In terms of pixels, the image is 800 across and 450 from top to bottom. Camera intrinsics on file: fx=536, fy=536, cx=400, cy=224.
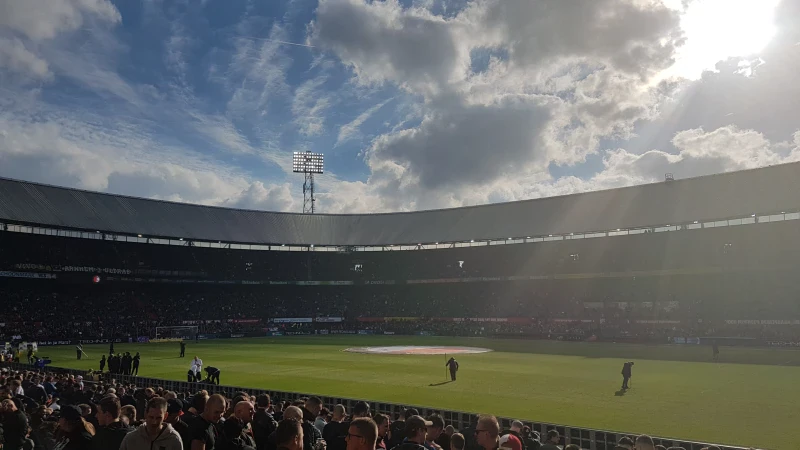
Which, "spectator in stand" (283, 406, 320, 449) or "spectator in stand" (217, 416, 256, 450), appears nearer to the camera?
"spectator in stand" (217, 416, 256, 450)

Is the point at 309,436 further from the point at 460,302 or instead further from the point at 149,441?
the point at 460,302

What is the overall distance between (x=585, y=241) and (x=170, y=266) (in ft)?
200

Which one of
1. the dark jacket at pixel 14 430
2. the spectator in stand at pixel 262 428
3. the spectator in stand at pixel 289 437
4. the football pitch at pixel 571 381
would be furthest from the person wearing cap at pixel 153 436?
the football pitch at pixel 571 381

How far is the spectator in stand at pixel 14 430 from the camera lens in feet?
32.0

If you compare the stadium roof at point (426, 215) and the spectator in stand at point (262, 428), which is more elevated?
the stadium roof at point (426, 215)

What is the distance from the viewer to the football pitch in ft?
64.4

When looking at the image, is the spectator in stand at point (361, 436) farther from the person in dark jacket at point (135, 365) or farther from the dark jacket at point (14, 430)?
the person in dark jacket at point (135, 365)

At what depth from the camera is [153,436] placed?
640 centimetres

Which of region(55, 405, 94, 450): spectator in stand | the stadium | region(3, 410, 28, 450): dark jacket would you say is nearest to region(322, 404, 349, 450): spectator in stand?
region(55, 405, 94, 450): spectator in stand

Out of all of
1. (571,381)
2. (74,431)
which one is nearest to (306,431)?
(74,431)

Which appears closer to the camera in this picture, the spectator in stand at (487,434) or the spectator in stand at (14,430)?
the spectator in stand at (487,434)

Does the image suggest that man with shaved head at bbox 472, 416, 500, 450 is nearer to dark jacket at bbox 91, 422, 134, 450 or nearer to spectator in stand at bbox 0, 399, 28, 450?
dark jacket at bbox 91, 422, 134, 450

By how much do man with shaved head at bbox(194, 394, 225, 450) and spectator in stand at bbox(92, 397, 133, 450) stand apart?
1065 mm

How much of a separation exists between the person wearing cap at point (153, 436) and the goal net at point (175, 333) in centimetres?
6478
